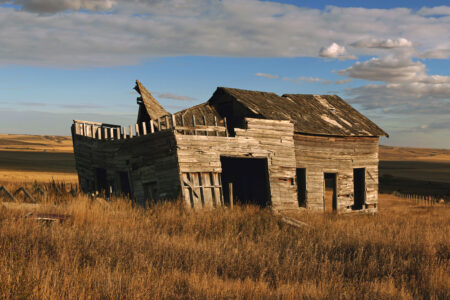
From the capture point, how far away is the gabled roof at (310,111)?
19.9 meters

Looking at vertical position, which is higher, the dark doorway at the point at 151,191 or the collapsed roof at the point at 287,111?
the collapsed roof at the point at 287,111

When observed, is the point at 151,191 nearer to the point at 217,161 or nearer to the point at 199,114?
the point at 217,161

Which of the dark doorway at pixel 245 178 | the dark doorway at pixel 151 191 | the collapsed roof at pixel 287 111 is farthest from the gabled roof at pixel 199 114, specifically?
the dark doorway at pixel 151 191

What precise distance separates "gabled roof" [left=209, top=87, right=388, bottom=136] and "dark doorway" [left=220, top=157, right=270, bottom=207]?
105 inches

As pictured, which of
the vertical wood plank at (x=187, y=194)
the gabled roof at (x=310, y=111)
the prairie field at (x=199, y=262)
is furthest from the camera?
the gabled roof at (x=310, y=111)

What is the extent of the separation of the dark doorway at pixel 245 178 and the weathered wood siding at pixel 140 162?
534cm

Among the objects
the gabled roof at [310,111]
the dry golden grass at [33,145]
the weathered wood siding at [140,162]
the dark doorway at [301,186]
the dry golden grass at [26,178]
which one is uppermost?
the gabled roof at [310,111]

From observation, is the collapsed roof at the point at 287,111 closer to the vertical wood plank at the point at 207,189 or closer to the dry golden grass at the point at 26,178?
the vertical wood plank at the point at 207,189

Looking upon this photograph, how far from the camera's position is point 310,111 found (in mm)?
22797

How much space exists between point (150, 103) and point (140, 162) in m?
6.01

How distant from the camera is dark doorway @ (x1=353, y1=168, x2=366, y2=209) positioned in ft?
74.6

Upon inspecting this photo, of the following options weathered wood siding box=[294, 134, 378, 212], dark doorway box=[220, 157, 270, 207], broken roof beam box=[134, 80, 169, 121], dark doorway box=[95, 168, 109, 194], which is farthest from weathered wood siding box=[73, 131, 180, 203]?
weathered wood siding box=[294, 134, 378, 212]

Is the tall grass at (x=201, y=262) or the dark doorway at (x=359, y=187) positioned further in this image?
the dark doorway at (x=359, y=187)

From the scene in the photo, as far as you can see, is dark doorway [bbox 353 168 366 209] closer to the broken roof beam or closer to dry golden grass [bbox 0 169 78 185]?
the broken roof beam
